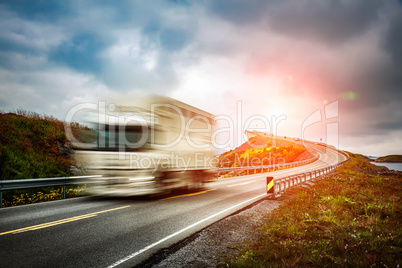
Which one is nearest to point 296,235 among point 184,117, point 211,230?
point 211,230

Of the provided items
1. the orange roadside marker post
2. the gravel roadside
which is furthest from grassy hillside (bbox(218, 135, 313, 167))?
the gravel roadside

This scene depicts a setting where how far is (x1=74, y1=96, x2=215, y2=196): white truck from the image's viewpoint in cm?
835

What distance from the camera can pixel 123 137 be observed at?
8.57 meters

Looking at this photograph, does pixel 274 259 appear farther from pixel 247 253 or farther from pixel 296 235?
pixel 296 235

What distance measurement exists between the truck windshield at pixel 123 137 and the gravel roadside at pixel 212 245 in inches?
161

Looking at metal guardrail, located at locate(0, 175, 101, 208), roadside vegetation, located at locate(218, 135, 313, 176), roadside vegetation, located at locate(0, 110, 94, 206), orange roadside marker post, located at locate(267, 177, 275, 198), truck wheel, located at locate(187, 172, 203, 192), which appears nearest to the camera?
metal guardrail, located at locate(0, 175, 101, 208)

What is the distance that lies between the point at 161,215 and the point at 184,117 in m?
5.41

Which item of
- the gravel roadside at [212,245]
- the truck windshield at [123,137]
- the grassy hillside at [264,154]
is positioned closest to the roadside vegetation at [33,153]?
the truck windshield at [123,137]

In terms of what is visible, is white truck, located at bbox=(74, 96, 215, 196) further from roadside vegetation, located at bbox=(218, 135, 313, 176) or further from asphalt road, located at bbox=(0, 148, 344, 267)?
roadside vegetation, located at bbox=(218, 135, 313, 176)

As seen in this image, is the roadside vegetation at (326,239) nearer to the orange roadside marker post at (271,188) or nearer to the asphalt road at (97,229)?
the asphalt road at (97,229)

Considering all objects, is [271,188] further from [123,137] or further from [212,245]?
[123,137]

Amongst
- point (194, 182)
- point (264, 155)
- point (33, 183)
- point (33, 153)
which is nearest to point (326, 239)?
point (194, 182)

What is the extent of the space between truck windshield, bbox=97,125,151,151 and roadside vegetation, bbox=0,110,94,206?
2.31 feet

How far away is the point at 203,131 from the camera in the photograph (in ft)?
43.7
